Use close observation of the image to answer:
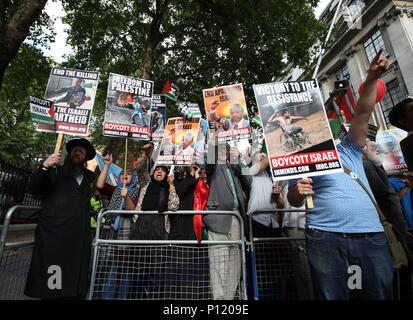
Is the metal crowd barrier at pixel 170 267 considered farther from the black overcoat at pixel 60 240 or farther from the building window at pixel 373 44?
the building window at pixel 373 44

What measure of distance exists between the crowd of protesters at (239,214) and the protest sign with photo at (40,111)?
46 centimetres

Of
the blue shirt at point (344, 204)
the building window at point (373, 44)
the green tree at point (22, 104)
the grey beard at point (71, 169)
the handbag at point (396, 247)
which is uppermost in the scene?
the building window at point (373, 44)

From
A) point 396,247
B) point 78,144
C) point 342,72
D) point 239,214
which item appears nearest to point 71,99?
point 78,144

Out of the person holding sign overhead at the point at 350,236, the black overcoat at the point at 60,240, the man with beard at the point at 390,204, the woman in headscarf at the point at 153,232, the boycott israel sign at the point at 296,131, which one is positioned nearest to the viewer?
the person holding sign overhead at the point at 350,236

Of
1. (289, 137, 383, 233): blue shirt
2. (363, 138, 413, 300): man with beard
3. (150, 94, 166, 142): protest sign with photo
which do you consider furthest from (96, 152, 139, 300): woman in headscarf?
(363, 138, 413, 300): man with beard

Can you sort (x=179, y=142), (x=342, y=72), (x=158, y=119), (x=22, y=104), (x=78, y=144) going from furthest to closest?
(x=342, y=72), (x=22, y=104), (x=158, y=119), (x=179, y=142), (x=78, y=144)

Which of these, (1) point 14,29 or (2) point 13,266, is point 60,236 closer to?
(2) point 13,266

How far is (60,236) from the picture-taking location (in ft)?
8.48

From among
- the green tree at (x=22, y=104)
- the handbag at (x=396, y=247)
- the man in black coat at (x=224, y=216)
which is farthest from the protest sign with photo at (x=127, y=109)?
the green tree at (x=22, y=104)

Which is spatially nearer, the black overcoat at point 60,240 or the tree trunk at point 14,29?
the black overcoat at point 60,240

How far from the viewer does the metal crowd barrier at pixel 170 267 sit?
2.79 m

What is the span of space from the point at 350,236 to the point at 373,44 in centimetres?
2043

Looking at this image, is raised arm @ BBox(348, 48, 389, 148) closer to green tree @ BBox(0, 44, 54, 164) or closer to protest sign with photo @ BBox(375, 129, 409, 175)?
protest sign with photo @ BBox(375, 129, 409, 175)
